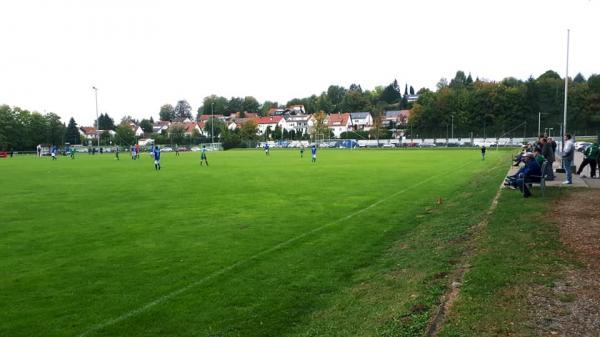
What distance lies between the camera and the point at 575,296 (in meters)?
5.09

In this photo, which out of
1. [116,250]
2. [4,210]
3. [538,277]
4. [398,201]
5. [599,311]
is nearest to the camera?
[599,311]

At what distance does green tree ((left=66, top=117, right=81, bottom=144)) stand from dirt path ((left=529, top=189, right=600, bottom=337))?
126 metres

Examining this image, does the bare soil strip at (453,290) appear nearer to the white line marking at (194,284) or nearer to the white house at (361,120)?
the white line marking at (194,284)

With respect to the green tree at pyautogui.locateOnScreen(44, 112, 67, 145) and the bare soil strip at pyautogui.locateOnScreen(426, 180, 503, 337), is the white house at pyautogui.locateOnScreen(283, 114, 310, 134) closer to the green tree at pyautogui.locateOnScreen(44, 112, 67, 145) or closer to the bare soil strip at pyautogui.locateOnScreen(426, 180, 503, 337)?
the green tree at pyautogui.locateOnScreen(44, 112, 67, 145)

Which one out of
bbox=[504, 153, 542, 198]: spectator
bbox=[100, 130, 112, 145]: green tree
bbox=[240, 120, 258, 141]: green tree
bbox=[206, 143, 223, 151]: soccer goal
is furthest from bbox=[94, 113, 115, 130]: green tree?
bbox=[504, 153, 542, 198]: spectator

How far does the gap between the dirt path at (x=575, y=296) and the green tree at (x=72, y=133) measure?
12587 centimetres

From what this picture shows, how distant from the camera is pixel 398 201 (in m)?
15.2

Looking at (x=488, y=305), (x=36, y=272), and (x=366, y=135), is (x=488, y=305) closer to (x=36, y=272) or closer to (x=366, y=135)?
(x=36, y=272)

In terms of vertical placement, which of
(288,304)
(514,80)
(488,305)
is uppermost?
(514,80)

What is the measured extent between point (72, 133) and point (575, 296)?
130 m

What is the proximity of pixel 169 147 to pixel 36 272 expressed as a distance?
95.8 metres

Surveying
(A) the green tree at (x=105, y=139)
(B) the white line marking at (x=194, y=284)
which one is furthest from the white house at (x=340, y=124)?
(B) the white line marking at (x=194, y=284)

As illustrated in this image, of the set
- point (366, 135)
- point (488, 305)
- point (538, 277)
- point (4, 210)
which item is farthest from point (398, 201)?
point (366, 135)

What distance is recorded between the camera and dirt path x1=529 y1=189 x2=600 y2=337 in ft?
14.3
